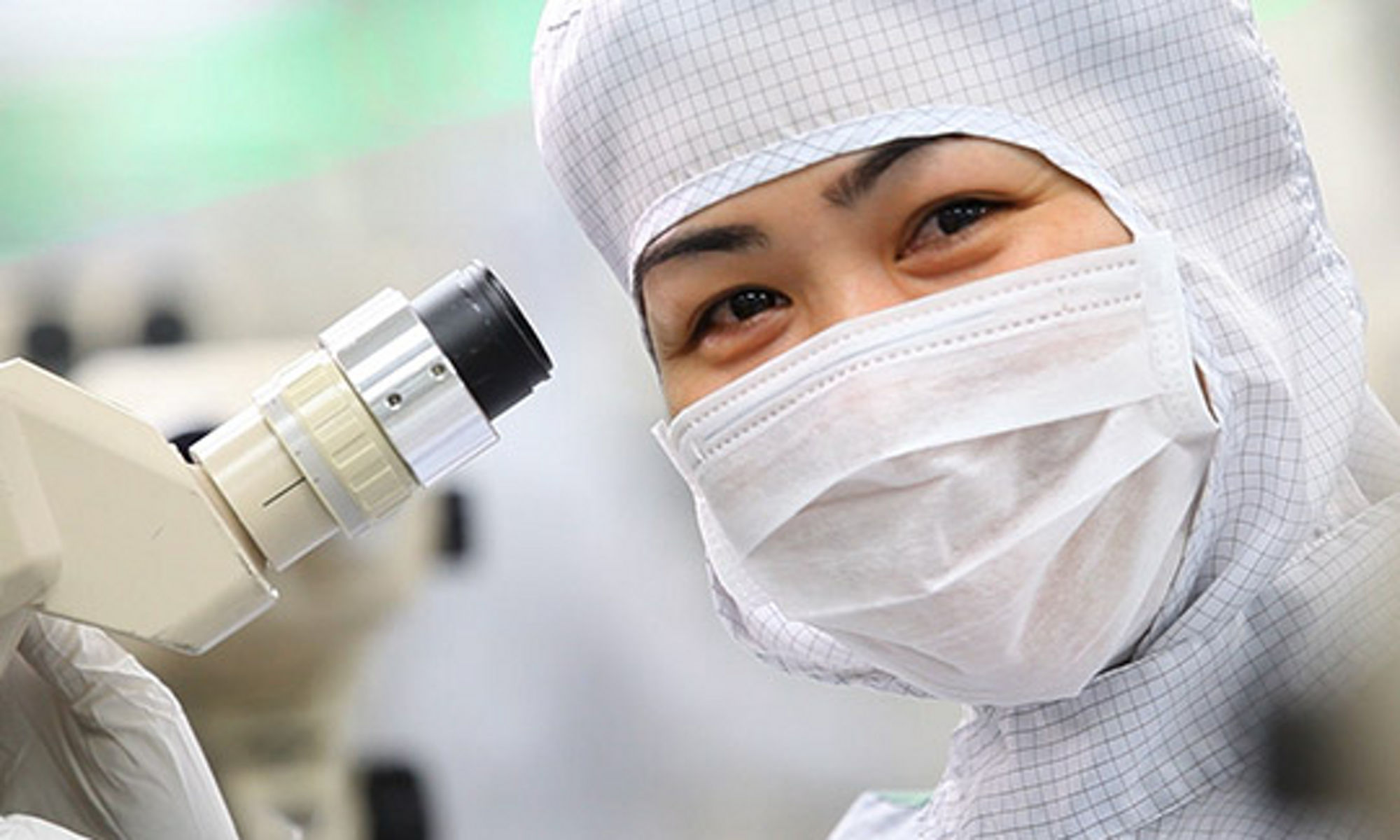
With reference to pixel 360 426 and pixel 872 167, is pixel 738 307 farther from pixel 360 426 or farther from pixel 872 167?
pixel 360 426

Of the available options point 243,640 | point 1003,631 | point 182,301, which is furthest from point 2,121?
point 1003,631

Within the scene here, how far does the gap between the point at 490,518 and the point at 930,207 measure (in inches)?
54.4

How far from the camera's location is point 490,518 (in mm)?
2260

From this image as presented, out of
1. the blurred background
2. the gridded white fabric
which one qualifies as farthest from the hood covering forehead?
the blurred background

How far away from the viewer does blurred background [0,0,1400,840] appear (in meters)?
2.17

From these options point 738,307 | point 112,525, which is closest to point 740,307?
point 738,307

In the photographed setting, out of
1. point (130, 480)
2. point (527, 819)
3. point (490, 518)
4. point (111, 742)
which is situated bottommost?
point (527, 819)

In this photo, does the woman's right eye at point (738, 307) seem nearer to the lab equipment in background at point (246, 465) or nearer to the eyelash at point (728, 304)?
the eyelash at point (728, 304)

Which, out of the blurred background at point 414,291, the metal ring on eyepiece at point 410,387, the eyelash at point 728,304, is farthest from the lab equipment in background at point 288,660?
the metal ring on eyepiece at point 410,387

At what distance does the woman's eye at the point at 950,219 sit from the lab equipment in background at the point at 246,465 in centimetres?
23

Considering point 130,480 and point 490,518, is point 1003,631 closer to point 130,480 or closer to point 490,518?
point 130,480

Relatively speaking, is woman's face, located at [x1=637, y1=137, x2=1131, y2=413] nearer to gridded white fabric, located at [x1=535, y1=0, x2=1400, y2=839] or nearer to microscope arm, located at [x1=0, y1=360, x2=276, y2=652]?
gridded white fabric, located at [x1=535, y1=0, x2=1400, y2=839]

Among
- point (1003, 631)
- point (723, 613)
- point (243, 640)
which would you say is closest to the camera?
point (1003, 631)

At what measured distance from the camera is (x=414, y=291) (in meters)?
2.28
